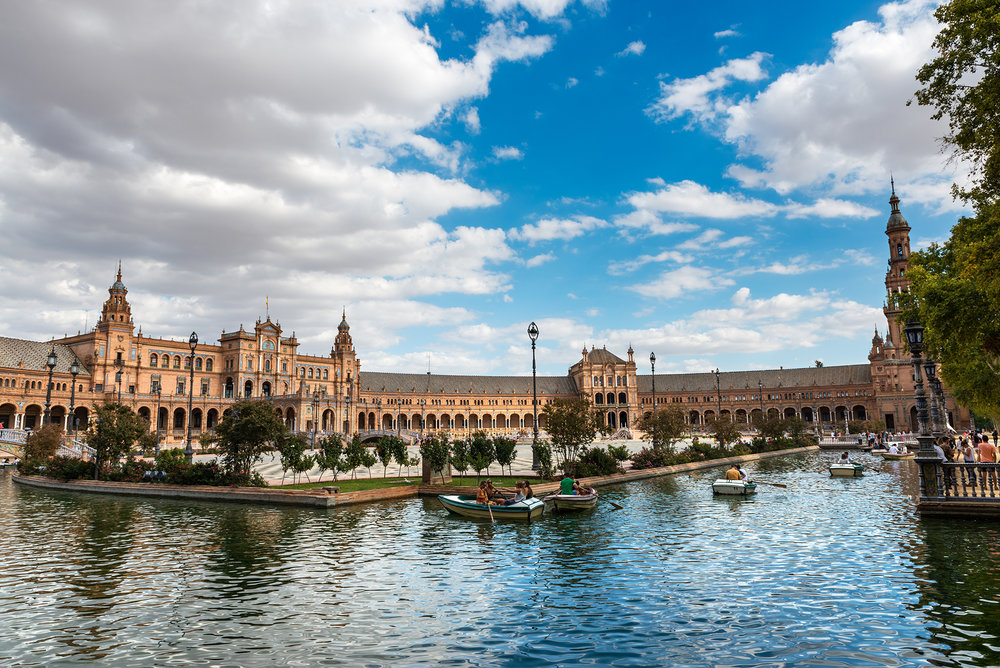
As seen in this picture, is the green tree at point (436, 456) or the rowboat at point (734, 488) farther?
the green tree at point (436, 456)

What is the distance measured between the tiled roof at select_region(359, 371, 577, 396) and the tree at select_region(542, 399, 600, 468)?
95.5m

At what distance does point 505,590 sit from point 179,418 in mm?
96115

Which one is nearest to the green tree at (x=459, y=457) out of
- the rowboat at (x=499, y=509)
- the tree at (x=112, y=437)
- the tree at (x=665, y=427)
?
the rowboat at (x=499, y=509)

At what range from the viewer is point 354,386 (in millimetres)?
116188

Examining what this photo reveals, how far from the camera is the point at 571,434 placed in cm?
3212

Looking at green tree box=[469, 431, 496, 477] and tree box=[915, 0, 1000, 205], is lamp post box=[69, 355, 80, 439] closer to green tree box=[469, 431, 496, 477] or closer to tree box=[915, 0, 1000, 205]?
green tree box=[469, 431, 496, 477]

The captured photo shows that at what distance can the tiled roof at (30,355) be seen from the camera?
81.9 meters

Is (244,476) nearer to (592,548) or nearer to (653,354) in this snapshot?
(592,548)

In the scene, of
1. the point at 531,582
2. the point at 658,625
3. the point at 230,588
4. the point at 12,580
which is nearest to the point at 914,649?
the point at 658,625

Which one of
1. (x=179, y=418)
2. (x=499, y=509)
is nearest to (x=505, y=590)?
(x=499, y=509)

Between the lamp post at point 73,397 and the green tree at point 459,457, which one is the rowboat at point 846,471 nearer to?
the green tree at point 459,457

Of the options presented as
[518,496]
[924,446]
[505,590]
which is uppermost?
[924,446]

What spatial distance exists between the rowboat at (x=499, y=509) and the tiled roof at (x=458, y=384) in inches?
4122

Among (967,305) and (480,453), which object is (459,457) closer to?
(480,453)
